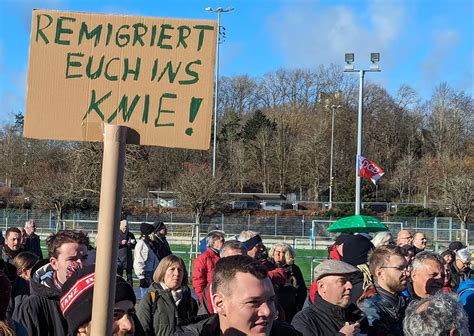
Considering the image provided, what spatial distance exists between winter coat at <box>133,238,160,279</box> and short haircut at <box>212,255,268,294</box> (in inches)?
306

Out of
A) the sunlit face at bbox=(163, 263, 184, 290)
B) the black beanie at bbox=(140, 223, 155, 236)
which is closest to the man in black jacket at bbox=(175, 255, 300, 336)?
the sunlit face at bbox=(163, 263, 184, 290)

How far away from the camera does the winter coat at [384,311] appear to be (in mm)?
4938

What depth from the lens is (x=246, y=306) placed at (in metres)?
3.04

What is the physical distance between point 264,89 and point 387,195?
24.0 meters

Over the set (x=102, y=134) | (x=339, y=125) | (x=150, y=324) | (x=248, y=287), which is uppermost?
(x=339, y=125)

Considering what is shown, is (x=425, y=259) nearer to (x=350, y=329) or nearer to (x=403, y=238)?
(x=350, y=329)

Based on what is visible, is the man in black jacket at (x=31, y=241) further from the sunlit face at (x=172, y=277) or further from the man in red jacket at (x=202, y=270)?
the sunlit face at (x=172, y=277)

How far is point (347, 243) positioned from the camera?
297 inches

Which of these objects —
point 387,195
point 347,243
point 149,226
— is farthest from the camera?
point 387,195

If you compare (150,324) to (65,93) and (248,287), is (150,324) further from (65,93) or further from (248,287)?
(65,93)

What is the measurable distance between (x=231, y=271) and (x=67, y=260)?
2004 mm

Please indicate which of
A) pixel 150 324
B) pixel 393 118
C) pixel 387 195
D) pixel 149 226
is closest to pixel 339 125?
pixel 393 118

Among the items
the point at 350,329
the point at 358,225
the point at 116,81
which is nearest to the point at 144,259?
the point at 358,225

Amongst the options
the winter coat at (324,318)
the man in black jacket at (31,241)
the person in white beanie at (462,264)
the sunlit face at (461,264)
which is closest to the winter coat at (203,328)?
the winter coat at (324,318)
